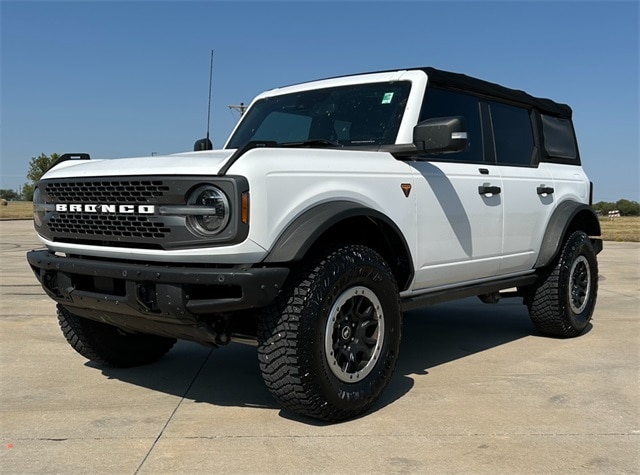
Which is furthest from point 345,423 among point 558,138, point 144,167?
point 558,138

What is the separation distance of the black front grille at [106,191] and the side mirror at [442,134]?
1.58m

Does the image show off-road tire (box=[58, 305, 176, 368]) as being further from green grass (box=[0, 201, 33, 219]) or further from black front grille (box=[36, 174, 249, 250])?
green grass (box=[0, 201, 33, 219])

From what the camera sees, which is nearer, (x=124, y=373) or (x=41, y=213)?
(x=41, y=213)

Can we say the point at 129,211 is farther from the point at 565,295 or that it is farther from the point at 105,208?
Result: the point at 565,295

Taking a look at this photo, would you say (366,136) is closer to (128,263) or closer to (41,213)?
(128,263)

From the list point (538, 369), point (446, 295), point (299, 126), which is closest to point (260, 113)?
point (299, 126)

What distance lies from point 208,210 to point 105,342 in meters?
1.84

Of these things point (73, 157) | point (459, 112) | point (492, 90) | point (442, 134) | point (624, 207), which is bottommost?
point (624, 207)

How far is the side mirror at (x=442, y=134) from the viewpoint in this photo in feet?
12.6

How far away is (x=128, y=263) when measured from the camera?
11.4 ft

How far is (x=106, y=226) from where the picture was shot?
11.6 ft

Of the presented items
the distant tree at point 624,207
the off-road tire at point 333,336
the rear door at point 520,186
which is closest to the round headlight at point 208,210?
the off-road tire at point 333,336

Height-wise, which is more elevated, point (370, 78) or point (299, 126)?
point (370, 78)

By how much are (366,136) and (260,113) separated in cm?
123
